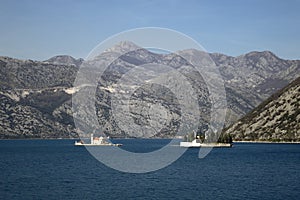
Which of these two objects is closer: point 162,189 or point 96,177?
point 162,189

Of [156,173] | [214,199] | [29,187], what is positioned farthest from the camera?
[156,173]

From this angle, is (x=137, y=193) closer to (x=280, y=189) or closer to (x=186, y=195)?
(x=186, y=195)

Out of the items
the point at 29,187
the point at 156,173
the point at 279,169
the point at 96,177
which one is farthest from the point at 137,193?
the point at 279,169

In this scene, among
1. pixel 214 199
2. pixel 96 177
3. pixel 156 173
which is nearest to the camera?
pixel 214 199

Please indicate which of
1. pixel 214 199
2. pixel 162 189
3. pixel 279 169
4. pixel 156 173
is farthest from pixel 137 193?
pixel 279 169

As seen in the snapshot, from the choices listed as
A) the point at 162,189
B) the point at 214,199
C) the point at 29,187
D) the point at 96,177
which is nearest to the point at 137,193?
the point at 162,189

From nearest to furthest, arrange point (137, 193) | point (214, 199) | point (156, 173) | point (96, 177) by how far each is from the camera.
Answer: point (214, 199), point (137, 193), point (96, 177), point (156, 173)

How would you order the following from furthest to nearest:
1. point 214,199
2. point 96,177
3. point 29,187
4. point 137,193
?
point 96,177 → point 29,187 → point 137,193 → point 214,199

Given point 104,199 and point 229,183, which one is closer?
point 104,199

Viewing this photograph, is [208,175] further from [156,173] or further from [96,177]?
[96,177]
